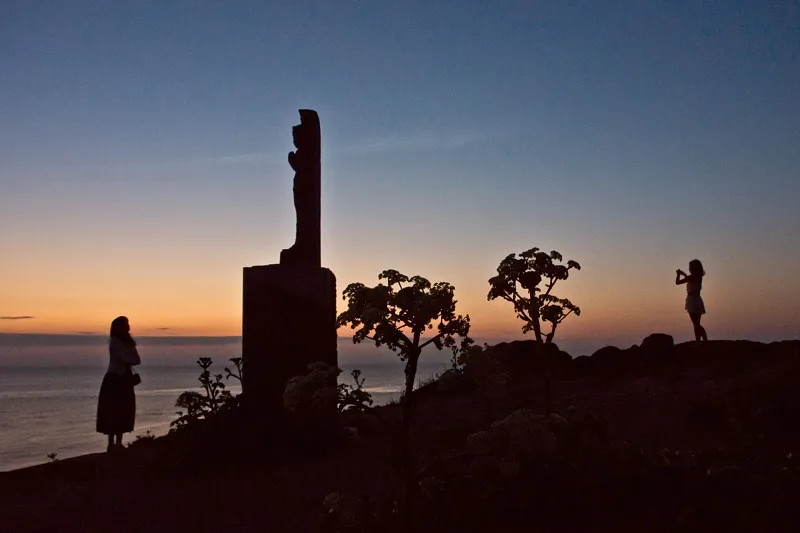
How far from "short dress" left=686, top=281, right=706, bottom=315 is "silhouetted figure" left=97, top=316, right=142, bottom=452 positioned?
35.4 feet

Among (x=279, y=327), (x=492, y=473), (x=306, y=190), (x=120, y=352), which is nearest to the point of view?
(x=492, y=473)

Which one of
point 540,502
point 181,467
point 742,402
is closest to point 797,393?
point 742,402

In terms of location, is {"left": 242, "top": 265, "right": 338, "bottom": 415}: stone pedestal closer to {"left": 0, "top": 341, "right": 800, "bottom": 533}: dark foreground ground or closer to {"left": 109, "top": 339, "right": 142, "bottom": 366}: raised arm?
{"left": 0, "top": 341, "right": 800, "bottom": 533}: dark foreground ground

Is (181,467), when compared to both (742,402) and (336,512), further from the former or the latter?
(742,402)

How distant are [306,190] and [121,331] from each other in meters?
3.60

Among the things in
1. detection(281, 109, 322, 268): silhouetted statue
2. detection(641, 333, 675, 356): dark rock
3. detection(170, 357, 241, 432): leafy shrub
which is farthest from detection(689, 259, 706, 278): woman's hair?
detection(170, 357, 241, 432): leafy shrub

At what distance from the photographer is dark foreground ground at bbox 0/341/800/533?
576 centimetres

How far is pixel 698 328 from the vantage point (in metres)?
16.5

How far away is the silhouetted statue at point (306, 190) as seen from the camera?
11.8 meters

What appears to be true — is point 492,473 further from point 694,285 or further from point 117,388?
point 694,285

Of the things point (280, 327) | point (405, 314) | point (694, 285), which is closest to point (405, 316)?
point (405, 314)

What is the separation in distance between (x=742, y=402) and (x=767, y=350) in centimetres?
644

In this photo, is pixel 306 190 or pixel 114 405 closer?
pixel 114 405

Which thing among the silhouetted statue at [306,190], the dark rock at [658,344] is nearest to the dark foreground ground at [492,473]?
the silhouetted statue at [306,190]
